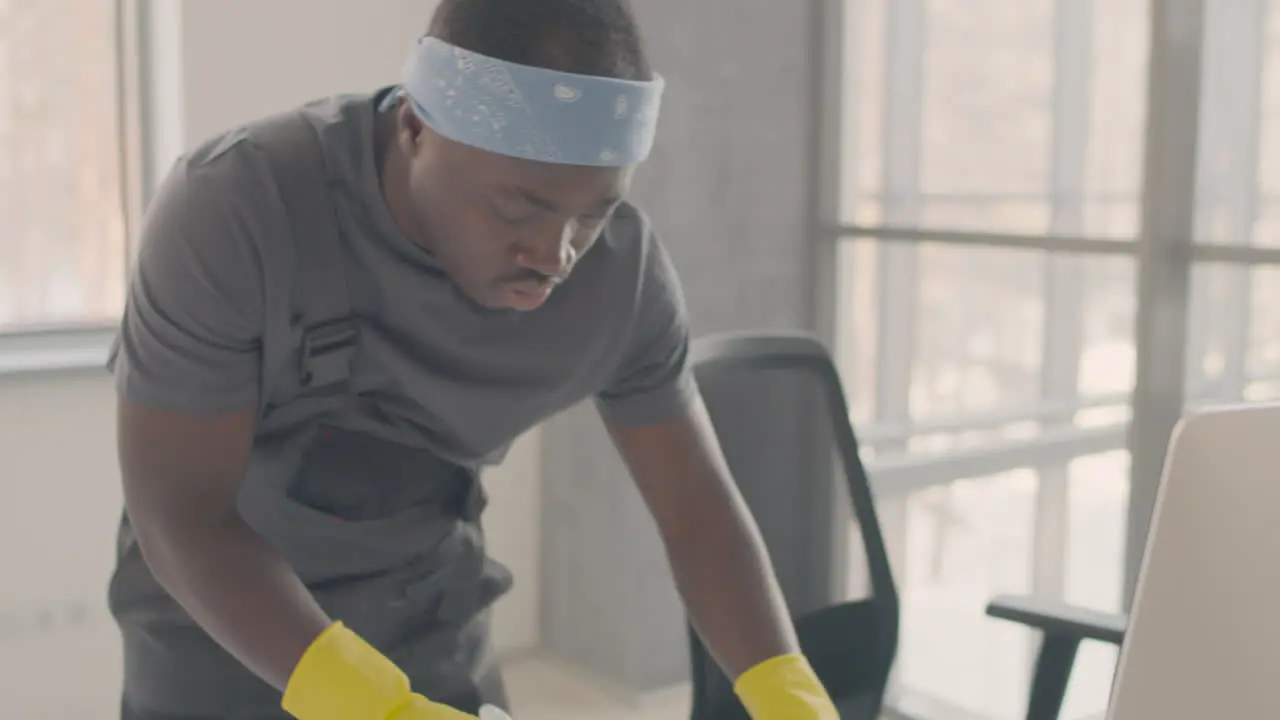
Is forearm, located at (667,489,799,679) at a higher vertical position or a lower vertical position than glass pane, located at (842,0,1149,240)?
lower

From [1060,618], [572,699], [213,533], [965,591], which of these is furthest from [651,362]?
[572,699]

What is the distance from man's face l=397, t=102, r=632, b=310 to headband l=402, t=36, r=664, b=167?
0.01 m

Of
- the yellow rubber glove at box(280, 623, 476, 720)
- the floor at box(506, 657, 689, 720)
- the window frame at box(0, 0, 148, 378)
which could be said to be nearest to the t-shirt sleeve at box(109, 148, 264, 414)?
A: the yellow rubber glove at box(280, 623, 476, 720)

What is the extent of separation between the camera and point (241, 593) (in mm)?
1146

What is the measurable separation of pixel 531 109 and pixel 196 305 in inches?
12.1

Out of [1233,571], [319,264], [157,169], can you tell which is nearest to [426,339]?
[319,264]

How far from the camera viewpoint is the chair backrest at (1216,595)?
2.63 ft

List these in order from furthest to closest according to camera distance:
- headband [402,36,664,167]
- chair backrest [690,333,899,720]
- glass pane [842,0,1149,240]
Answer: glass pane [842,0,1149,240], chair backrest [690,333,899,720], headband [402,36,664,167]

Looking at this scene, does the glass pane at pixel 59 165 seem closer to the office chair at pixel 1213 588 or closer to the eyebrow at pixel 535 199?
the eyebrow at pixel 535 199

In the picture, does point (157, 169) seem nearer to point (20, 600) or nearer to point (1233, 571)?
point (20, 600)

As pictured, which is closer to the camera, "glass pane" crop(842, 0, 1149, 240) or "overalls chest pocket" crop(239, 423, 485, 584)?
"overalls chest pocket" crop(239, 423, 485, 584)

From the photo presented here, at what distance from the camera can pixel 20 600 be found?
2576mm

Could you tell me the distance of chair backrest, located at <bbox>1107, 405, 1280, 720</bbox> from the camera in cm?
80

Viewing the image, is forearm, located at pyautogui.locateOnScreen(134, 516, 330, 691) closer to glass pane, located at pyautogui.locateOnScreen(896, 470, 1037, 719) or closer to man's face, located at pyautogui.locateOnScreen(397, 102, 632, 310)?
man's face, located at pyautogui.locateOnScreen(397, 102, 632, 310)
